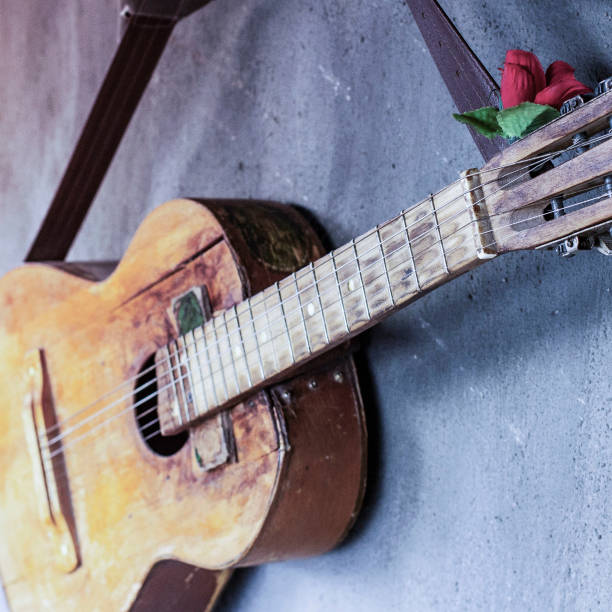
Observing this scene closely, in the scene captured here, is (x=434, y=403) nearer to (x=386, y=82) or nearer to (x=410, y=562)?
(x=410, y=562)

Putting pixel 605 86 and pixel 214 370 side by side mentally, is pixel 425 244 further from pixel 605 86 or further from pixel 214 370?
pixel 214 370

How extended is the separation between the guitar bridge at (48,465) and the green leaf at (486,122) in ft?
2.99

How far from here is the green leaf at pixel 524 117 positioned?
722mm

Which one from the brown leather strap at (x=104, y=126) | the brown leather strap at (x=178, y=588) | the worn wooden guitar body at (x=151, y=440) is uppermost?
the brown leather strap at (x=104, y=126)

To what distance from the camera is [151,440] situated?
1.23 metres

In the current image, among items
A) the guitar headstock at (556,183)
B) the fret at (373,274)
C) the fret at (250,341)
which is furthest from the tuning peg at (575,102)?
the fret at (250,341)

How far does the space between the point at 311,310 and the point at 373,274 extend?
0.34 ft

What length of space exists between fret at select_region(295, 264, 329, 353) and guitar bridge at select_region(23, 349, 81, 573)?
24.8 inches

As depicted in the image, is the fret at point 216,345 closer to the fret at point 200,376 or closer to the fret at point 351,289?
the fret at point 200,376

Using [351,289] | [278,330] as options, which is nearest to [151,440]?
[278,330]

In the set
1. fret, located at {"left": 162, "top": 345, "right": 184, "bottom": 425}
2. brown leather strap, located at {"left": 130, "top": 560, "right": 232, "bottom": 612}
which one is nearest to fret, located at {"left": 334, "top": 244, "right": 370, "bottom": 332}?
fret, located at {"left": 162, "top": 345, "right": 184, "bottom": 425}

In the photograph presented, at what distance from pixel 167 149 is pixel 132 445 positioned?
0.64m

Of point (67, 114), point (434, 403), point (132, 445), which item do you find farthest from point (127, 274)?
point (67, 114)

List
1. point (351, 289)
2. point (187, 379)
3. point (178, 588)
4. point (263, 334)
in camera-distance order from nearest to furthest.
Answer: point (351, 289)
point (263, 334)
point (187, 379)
point (178, 588)
